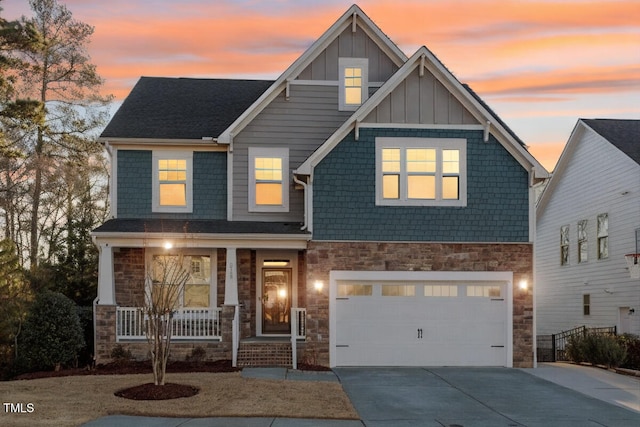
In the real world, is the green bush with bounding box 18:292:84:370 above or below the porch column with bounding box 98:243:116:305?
below

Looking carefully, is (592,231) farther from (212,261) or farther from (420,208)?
(212,261)

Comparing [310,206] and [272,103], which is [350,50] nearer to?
[272,103]

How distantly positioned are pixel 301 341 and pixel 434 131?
637 centimetres

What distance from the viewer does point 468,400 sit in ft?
50.3

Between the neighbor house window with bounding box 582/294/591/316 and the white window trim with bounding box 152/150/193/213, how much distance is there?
14.4m

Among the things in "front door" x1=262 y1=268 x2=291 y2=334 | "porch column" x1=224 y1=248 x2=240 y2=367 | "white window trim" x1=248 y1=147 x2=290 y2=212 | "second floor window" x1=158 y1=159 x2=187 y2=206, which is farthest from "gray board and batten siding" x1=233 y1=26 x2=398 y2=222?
"porch column" x1=224 y1=248 x2=240 y2=367

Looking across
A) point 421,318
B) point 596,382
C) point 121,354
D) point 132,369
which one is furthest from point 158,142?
point 596,382

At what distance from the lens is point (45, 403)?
14234 millimetres

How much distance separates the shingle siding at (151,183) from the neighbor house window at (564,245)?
14.3 m

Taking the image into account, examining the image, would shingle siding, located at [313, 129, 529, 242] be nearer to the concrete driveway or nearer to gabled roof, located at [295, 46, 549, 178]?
gabled roof, located at [295, 46, 549, 178]

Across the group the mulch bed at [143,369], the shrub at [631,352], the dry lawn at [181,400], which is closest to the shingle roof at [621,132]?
the shrub at [631,352]

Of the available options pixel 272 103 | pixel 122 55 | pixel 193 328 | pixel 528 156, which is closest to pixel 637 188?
pixel 528 156

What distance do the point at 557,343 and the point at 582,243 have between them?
409 centimetres

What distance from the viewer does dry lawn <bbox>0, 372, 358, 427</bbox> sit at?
13.4 metres
